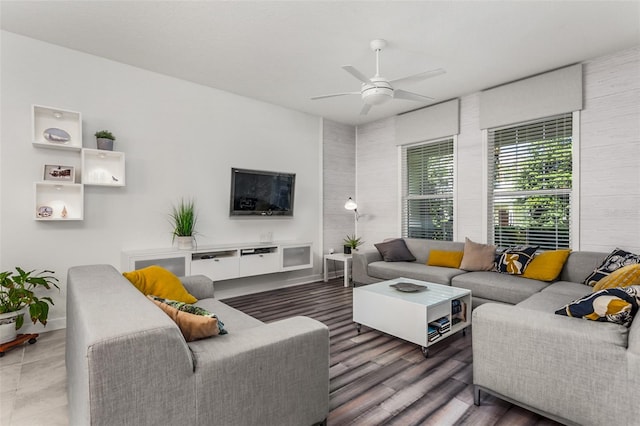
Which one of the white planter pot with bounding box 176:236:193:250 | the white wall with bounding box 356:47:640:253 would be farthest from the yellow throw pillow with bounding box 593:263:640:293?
the white planter pot with bounding box 176:236:193:250

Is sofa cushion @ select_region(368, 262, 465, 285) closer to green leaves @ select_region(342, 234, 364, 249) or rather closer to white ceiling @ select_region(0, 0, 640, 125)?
green leaves @ select_region(342, 234, 364, 249)

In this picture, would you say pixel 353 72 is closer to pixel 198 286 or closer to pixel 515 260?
pixel 198 286

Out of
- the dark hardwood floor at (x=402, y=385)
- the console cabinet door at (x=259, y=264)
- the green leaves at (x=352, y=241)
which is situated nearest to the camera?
the dark hardwood floor at (x=402, y=385)

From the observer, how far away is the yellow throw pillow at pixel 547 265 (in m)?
3.19

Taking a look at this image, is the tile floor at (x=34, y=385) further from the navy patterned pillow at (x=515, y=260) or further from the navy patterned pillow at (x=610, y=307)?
the navy patterned pillow at (x=515, y=260)

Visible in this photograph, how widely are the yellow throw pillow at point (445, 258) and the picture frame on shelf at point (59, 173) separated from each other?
416 centimetres

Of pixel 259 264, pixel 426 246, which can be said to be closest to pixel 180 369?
pixel 259 264

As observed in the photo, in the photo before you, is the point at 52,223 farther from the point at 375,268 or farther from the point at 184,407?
the point at 375,268

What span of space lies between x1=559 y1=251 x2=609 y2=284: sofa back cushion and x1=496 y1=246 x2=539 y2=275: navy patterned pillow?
32 centimetres

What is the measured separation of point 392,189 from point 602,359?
13.3ft

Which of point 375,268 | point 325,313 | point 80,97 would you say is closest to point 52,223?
point 80,97

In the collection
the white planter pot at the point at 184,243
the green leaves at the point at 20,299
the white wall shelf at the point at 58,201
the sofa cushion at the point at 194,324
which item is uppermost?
the white wall shelf at the point at 58,201

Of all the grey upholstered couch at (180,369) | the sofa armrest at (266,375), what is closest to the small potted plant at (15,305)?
the grey upholstered couch at (180,369)

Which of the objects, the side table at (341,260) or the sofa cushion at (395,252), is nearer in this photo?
the sofa cushion at (395,252)
